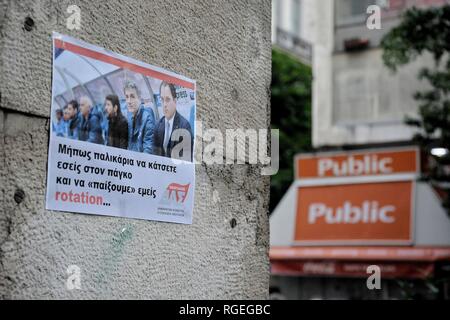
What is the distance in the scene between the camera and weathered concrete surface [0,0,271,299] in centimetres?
284

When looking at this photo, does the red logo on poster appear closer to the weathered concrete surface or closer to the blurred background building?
the weathered concrete surface

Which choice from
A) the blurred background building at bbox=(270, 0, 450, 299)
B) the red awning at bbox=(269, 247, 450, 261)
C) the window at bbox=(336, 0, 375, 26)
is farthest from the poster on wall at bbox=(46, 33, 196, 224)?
the window at bbox=(336, 0, 375, 26)

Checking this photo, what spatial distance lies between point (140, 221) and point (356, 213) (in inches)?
481

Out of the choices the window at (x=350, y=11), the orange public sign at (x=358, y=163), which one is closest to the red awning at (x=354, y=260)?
the orange public sign at (x=358, y=163)

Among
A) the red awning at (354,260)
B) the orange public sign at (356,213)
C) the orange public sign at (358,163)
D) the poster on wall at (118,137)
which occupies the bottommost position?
the red awning at (354,260)

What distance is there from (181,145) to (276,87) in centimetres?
1848

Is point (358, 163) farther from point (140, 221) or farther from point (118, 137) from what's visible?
point (118, 137)

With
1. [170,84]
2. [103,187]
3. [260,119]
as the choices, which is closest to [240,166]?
[260,119]

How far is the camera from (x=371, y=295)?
13867mm

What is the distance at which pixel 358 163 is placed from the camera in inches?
611

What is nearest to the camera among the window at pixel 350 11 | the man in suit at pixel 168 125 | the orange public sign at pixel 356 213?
the man in suit at pixel 168 125

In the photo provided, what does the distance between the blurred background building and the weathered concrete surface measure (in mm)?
8502

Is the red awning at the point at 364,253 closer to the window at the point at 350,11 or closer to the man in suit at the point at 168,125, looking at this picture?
the window at the point at 350,11

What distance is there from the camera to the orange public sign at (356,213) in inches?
573
